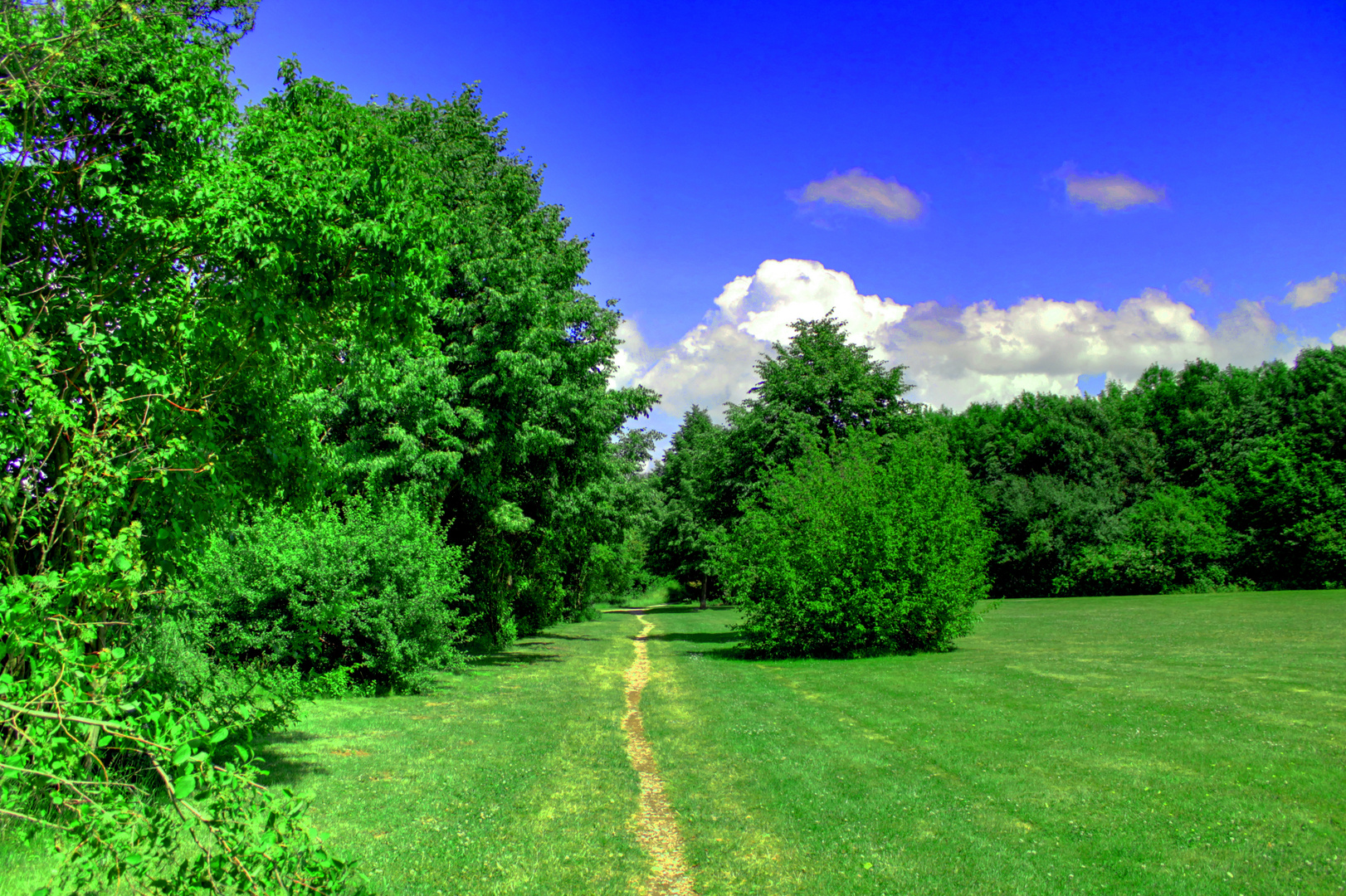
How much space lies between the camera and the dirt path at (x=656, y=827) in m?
6.92

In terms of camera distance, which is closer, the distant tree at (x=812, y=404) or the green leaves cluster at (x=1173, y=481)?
the distant tree at (x=812, y=404)

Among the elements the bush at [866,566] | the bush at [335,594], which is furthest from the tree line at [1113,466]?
the bush at [335,594]

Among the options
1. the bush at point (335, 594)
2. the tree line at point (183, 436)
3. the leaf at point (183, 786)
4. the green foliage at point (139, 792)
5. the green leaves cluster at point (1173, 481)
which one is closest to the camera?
the leaf at point (183, 786)

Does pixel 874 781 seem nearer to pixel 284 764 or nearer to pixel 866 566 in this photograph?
pixel 284 764

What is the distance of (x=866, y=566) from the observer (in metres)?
23.6

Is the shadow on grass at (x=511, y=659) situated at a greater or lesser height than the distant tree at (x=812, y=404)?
lesser

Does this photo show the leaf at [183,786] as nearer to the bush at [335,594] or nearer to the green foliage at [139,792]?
the green foliage at [139,792]

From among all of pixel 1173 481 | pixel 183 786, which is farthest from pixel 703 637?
pixel 1173 481

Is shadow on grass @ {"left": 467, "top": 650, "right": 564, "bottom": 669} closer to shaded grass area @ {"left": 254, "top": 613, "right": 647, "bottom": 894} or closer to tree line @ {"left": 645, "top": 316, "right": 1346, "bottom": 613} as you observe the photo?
shaded grass area @ {"left": 254, "top": 613, "right": 647, "bottom": 894}

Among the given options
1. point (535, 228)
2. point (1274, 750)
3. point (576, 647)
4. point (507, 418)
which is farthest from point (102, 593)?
point (576, 647)

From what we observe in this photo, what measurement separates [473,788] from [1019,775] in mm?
6729

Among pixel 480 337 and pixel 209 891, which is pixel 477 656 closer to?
pixel 480 337

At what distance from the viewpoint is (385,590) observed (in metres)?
15.2

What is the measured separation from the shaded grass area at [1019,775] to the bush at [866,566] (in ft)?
10.9
